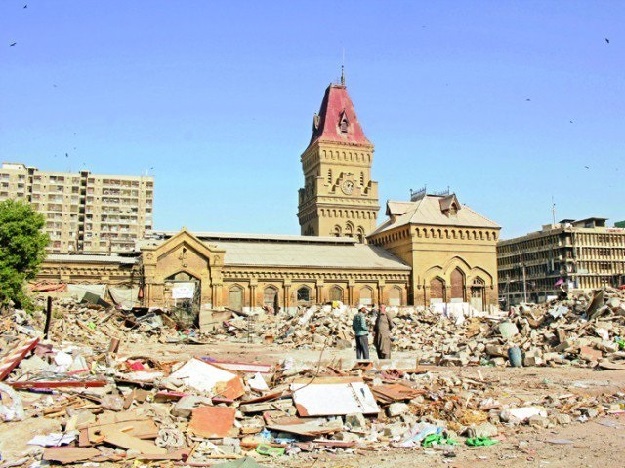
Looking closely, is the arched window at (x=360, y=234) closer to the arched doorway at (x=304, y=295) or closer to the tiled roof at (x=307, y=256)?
the tiled roof at (x=307, y=256)

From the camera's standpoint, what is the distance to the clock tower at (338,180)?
55719 mm

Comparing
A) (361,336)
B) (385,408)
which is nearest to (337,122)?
(361,336)

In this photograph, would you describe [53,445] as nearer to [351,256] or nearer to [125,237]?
[351,256]

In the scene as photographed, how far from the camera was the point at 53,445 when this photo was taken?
8.40 meters

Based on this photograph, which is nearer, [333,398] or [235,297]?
[333,398]

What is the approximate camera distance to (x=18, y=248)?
1081 inches

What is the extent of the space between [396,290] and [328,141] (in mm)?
19949

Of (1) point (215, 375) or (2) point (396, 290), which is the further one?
(2) point (396, 290)

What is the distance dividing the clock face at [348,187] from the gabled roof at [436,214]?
1009 centimetres

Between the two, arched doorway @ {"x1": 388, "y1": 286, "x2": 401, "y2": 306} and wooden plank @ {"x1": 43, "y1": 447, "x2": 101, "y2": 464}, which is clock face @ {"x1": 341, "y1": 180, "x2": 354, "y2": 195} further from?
wooden plank @ {"x1": 43, "y1": 447, "x2": 101, "y2": 464}

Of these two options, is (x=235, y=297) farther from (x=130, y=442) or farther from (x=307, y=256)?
(x=130, y=442)

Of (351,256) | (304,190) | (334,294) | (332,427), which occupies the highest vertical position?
(304,190)

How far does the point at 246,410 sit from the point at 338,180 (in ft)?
156

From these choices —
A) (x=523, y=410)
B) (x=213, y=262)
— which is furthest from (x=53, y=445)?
(x=213, y=262)
